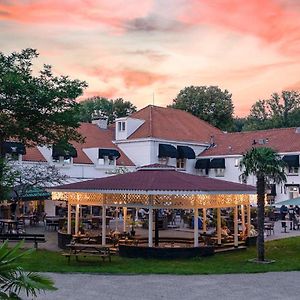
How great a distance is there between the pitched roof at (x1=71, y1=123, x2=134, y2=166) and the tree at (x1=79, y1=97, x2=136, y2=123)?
72.8 feet

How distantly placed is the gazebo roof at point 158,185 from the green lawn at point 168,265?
2.80 metres

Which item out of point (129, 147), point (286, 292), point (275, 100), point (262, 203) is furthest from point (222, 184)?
point (275, 100)

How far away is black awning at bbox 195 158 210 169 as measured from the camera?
2206 inches

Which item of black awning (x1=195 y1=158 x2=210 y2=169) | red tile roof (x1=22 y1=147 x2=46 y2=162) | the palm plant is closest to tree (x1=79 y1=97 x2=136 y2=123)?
black awning (x1=195 y1=158 x2=210 y2=169)

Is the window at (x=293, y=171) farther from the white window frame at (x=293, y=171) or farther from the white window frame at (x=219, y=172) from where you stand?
the white window frame at (x=219, y=172)

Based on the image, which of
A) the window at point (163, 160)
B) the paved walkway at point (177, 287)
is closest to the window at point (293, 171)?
the window at point (163, 160)

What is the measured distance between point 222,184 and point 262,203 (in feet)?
13.4

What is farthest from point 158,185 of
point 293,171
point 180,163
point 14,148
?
point 180,163

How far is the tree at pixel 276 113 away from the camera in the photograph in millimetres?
85875

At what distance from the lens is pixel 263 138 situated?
56.5 m

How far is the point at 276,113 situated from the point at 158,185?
69191 millimetres

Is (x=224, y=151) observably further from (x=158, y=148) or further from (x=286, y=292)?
(x=286, y=292)

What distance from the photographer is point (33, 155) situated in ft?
150

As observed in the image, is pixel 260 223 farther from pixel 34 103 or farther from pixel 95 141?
pixel 95 141
